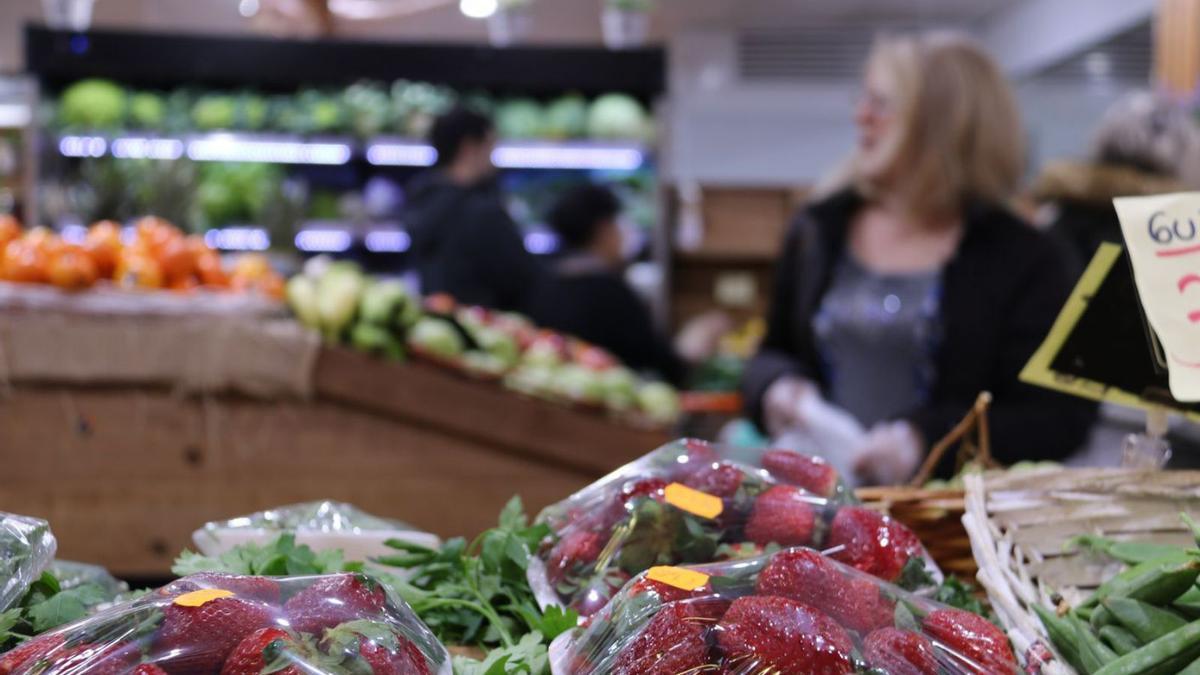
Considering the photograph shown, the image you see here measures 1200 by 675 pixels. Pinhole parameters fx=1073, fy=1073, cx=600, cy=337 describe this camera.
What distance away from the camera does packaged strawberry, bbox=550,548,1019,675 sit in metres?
0.88

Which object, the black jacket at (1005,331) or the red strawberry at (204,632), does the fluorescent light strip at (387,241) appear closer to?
the black jacket at (1005,331)

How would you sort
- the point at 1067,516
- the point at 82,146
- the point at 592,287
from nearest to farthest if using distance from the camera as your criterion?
the point at 1067,516 < the point at 592,287 < the point at 82,146

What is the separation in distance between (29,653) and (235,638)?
17cm

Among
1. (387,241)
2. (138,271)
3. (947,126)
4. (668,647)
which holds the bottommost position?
(387,241)

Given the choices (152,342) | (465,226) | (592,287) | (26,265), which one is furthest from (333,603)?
(592,287)

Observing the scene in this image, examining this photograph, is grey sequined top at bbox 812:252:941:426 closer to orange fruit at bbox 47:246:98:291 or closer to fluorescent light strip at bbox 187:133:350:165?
orange fruit at bbox 47:246:98:291

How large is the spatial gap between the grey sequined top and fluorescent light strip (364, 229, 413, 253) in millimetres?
4050

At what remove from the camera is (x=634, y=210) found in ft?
21.3

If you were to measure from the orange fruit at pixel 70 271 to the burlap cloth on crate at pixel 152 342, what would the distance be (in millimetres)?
33

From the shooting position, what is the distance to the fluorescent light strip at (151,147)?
6.04 m

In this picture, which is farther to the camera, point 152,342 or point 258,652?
point 152,342

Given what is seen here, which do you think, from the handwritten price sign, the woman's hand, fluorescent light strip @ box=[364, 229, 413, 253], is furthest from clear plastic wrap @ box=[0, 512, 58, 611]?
fluorescent light strip @ box=[364, 229, 413, 253]

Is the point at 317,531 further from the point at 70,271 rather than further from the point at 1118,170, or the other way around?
the point at 1118,170

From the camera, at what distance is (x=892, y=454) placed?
2418mm
